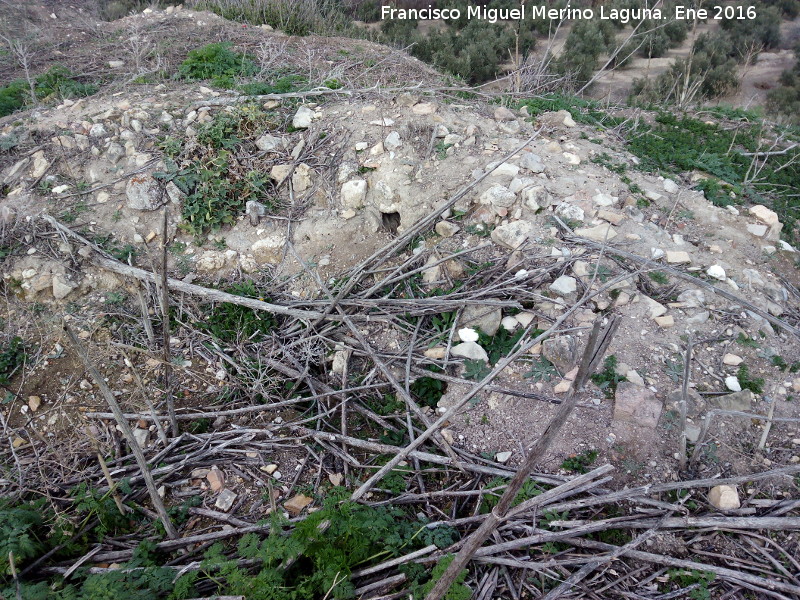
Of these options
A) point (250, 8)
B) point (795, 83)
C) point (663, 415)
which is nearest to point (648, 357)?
point (663, 415)

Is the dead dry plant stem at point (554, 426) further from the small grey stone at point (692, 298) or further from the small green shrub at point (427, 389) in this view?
the small grey stone at point (692, 298)

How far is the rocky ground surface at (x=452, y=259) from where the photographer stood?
2609mm

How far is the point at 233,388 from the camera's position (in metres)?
3.04

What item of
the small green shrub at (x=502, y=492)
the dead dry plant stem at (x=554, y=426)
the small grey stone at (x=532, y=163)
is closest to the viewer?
the dead dry plant stem at (x=554, y=426)

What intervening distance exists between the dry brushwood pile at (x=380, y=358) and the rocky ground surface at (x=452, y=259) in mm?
20

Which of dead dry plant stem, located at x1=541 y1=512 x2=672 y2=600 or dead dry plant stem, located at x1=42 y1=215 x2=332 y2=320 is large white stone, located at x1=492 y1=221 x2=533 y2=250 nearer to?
dead dry plant stem, located at x1=42 y1=215 x2=332 y2=320

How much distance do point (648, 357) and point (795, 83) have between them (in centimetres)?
984

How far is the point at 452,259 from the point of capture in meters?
3.29

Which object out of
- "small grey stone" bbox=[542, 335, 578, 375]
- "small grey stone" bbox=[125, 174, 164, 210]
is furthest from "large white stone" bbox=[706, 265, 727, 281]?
"small grey stone" bbox=[125, 174, 164, 210]

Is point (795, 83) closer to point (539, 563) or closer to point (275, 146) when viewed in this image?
point (275, 146)

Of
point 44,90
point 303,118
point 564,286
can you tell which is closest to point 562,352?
point 564,286

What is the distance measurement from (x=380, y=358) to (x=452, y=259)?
0.80 meters

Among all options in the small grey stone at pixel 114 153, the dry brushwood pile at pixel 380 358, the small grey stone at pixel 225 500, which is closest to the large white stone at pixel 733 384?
the dry brushwood pile at pixel 380 358

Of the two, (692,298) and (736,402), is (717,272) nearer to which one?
(692,298)
